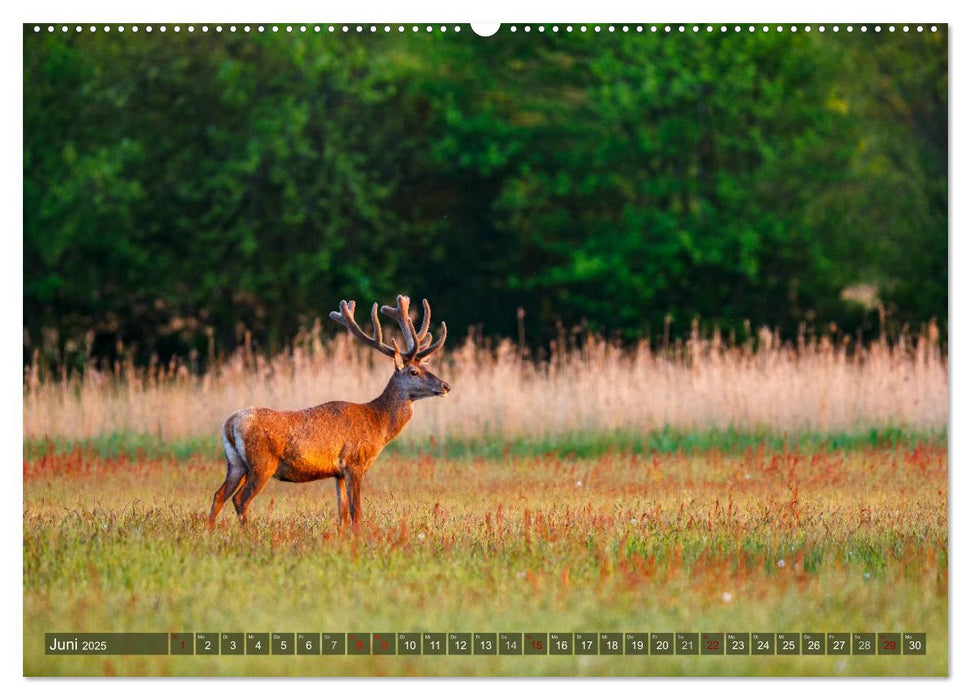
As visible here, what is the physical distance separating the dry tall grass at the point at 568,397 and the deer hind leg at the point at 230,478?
4.89 metres

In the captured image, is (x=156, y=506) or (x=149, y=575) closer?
(x=149, y=575)

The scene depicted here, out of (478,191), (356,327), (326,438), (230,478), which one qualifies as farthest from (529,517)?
(478,191)

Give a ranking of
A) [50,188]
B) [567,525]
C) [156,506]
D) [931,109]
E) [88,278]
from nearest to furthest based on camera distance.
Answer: [567,525] → [156,506] → [931,109] → [50,188] → [88,278]

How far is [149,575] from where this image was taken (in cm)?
764

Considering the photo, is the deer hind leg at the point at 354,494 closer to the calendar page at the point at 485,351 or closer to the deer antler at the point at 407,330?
the calendar page at the point at 485,351

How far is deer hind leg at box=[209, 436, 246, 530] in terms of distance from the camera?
8617 millimetres

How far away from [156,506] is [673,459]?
5.02 m

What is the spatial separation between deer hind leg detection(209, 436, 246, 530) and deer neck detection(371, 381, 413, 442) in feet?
3.25

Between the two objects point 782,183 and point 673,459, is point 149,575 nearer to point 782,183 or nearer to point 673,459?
point 673,459

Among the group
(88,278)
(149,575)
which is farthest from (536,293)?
(149,575)

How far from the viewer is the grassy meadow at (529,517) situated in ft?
22.3

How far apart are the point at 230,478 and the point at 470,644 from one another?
2.70m

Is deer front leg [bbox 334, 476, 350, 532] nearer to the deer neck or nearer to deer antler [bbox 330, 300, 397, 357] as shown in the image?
the deer neck

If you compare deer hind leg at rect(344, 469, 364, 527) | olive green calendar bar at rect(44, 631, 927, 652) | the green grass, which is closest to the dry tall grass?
the green grass
